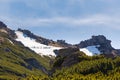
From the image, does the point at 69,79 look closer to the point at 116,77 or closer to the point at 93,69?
the point at 116,77

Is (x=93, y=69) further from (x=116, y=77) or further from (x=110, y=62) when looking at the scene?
(x=116, y=77)

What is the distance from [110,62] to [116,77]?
40.2 m

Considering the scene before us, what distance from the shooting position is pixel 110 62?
655 ft

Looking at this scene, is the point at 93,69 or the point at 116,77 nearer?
the point at 116,77

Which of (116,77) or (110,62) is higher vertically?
(110,62)

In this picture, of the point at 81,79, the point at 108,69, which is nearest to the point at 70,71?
the point at 108,69

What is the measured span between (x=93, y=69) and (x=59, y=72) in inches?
769

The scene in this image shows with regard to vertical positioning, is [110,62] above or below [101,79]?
above

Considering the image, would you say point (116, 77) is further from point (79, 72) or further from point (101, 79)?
point (79, 72)

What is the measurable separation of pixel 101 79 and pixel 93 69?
41.8m

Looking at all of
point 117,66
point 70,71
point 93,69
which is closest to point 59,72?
point 70,71

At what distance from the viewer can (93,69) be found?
19888cm

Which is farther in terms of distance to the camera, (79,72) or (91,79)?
(79,72)

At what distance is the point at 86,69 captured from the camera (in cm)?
19988
